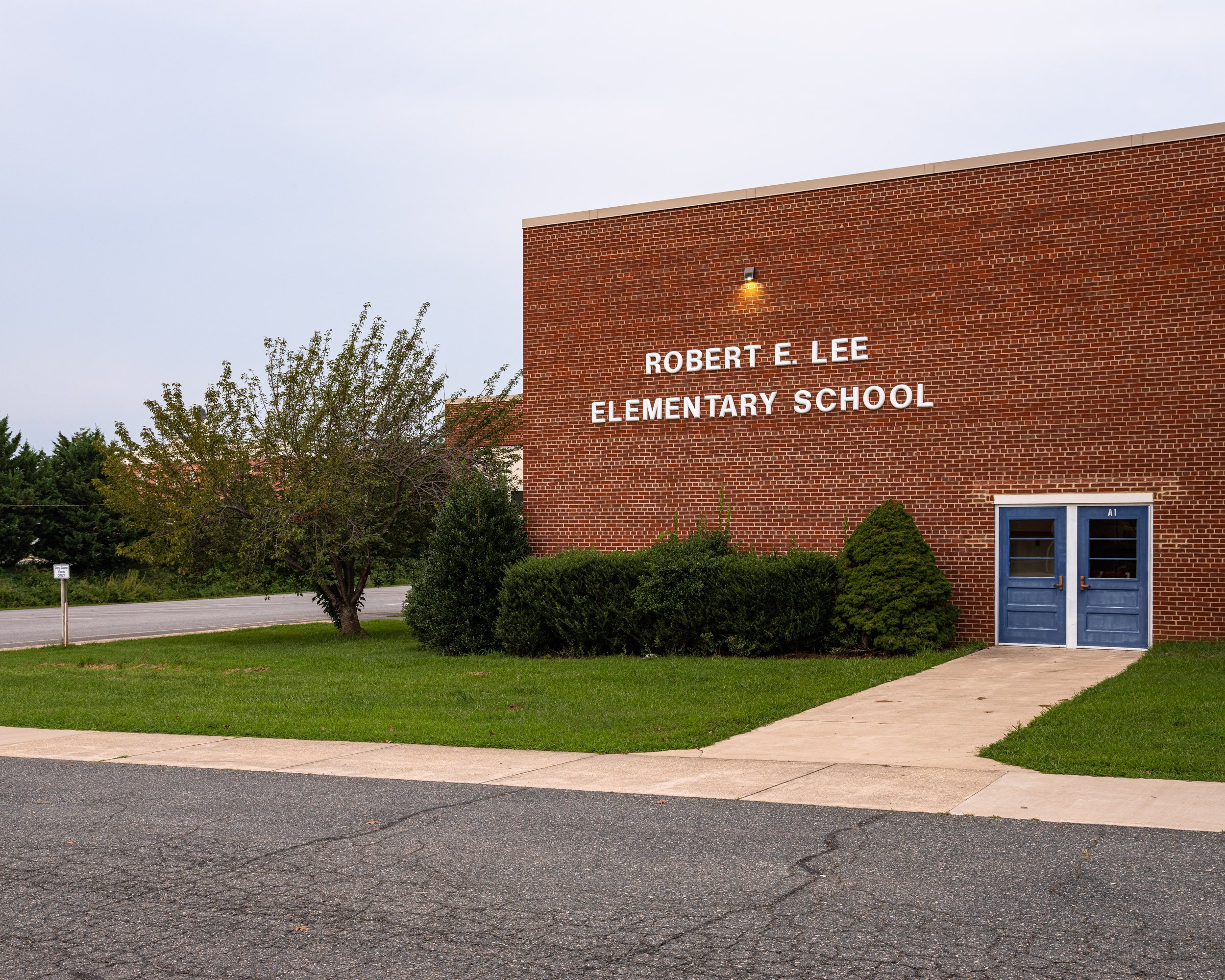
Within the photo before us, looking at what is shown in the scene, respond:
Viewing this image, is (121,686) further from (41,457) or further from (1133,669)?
(41,457)

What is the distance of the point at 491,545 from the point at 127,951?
52.4 feet

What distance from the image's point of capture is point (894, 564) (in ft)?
60.5

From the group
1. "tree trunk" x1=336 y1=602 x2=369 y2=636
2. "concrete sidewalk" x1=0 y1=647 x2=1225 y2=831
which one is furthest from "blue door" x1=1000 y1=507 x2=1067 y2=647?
"tree trunk" x1=336 y1=602 x2=369 y2=636

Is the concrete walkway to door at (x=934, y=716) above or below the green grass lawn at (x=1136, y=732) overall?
below

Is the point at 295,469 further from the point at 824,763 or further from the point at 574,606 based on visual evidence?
the point at 824,763

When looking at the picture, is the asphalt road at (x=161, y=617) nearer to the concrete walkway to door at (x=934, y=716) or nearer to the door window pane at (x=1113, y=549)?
the concrete walkway to door at (x=934, y=716)

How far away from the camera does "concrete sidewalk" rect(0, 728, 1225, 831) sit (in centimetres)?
822

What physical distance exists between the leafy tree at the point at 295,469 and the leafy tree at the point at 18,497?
104 feet

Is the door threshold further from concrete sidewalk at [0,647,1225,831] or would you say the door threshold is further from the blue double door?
concrete sidewalk at [0,647,1225,831]

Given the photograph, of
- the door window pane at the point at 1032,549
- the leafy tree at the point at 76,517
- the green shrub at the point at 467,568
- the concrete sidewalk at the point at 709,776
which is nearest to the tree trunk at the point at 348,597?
the green shrub at the point at 467,568

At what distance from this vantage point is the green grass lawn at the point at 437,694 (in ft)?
39.8

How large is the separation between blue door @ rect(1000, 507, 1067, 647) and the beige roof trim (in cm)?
551

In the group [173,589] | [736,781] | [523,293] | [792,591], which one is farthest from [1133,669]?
[173,589]

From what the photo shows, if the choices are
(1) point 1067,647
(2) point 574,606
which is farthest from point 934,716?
(2) point 574,606
